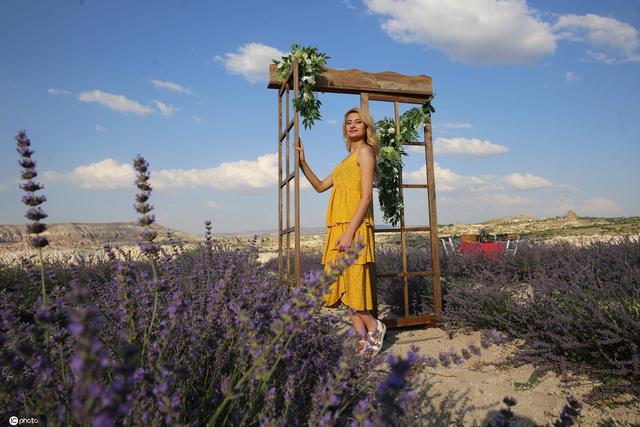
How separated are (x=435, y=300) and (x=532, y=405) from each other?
179cm

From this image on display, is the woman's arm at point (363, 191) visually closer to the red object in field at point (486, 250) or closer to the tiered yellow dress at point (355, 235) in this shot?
the tiered yellow dress at point (355, 235)

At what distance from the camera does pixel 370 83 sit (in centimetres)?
422

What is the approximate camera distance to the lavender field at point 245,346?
117cm

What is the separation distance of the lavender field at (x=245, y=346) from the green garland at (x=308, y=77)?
1294mm

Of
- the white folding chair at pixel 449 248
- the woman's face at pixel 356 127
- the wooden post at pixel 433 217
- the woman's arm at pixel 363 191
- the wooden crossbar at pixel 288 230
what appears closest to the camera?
the woman's arm at pixel 363 191

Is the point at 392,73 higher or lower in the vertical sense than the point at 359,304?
higher

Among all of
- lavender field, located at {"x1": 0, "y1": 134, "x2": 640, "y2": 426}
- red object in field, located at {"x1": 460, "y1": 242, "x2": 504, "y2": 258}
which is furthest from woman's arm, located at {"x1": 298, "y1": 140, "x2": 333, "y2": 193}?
red object in field, located at {"x1": 460, "y1": 242, "x2": 504, "y2": 258}

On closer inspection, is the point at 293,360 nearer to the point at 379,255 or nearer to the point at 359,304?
the point at 359,304

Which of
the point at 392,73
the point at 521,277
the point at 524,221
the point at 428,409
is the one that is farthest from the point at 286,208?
the point at 524,221

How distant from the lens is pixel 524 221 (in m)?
24.5

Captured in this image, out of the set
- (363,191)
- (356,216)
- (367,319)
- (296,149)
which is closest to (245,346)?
(356,216)

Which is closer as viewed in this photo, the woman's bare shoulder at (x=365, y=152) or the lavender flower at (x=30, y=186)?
the lavender flower at (x=30, y=186)

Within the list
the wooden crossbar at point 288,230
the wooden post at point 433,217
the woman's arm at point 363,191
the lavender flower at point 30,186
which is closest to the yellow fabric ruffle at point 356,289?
the woman's arm at point 363,191

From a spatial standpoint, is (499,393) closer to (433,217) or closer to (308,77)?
(433,217)
